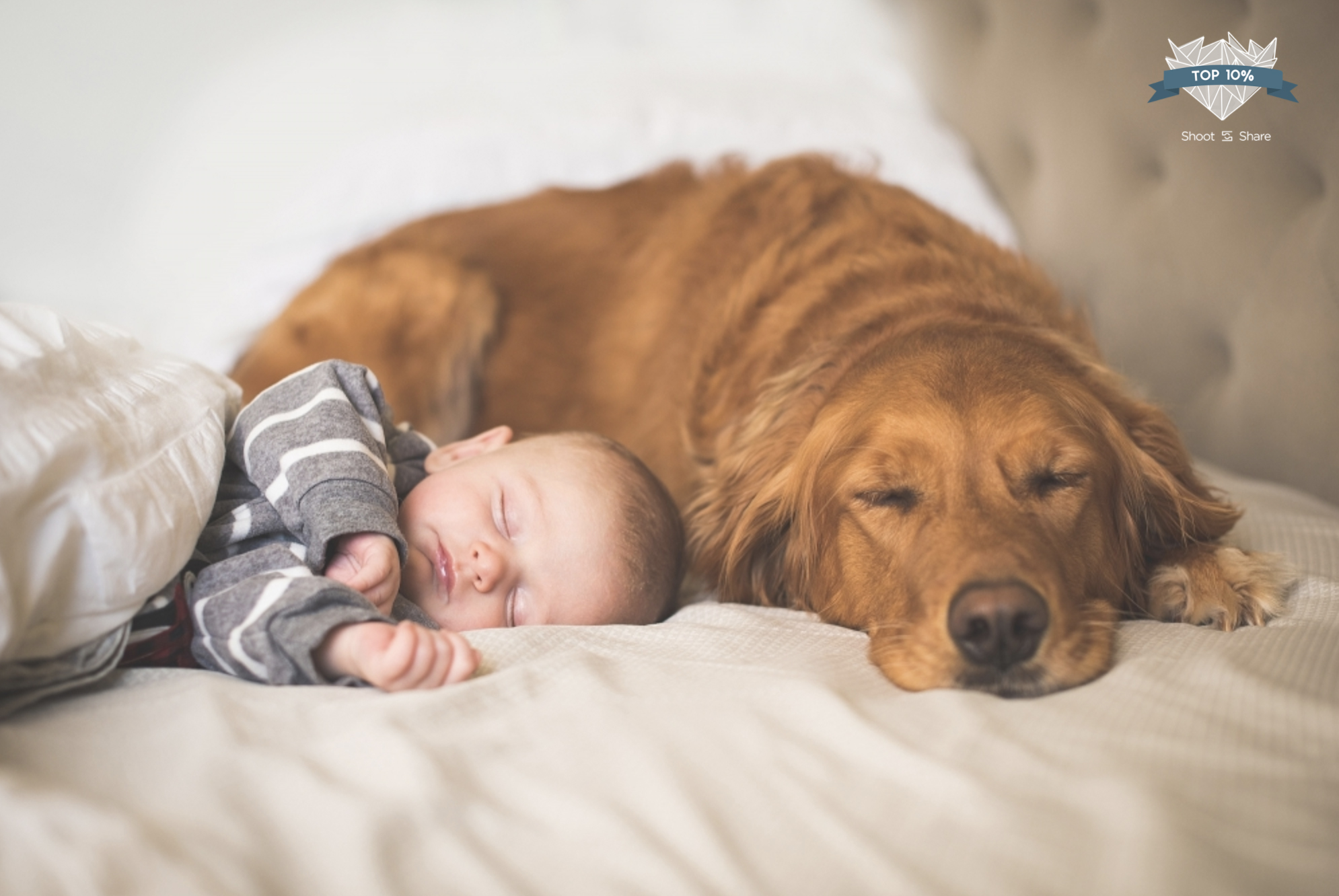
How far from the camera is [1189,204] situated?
2309 millimetres

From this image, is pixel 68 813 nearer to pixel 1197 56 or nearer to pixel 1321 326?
pixel 1321 326

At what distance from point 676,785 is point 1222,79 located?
2.20 m

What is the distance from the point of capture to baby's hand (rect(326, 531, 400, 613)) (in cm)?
123

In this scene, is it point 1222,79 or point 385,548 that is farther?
point 1222,79

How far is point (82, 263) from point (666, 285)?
2.06m

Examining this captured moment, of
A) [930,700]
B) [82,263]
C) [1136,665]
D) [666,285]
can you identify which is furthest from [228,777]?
[82,263]

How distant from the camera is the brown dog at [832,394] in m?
1.30

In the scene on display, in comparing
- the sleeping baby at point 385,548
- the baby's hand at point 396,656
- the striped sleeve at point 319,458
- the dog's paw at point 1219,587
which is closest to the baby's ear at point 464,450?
the sleeping baby at point 385,548

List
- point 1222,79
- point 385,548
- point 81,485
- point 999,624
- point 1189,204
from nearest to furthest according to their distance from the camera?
point 81,485
point 999,624
point 385,548
point 1222,79
point 1189,204

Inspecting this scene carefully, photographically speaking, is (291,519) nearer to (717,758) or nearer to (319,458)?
(319,458)

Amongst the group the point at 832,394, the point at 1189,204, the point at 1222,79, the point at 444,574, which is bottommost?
the point at 444,574

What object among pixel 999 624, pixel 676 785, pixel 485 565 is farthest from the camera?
pixel 485 565

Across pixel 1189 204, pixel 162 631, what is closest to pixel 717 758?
pixel 162 631

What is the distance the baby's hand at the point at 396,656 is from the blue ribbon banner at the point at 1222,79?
213cm
